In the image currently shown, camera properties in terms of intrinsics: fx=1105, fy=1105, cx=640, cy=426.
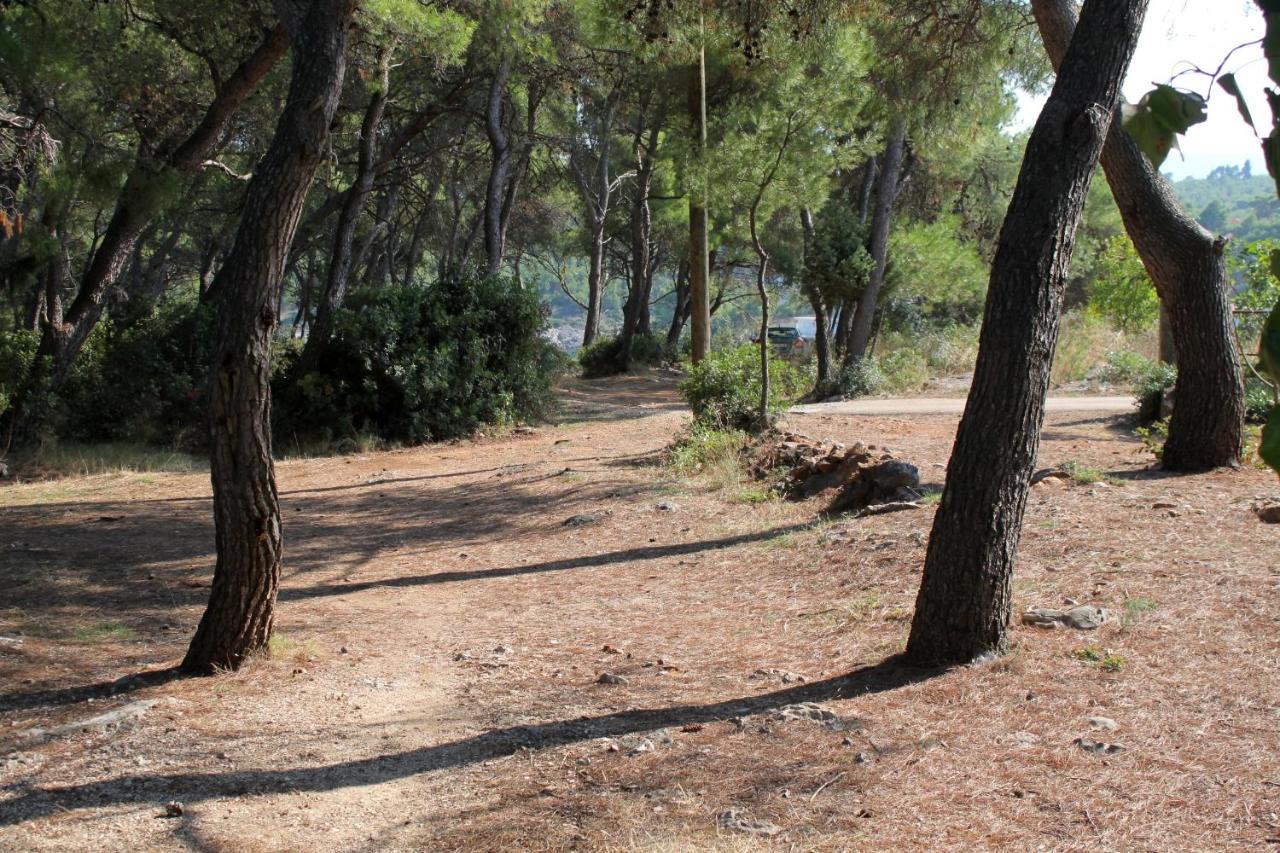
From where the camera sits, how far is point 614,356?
3056 cm

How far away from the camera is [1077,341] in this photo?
20.9 meters

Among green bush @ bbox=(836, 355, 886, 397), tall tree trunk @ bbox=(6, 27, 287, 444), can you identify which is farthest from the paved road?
tall tree trunk @ bbox=(6, 27, 287, 444)

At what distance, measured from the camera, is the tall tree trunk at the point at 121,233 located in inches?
436

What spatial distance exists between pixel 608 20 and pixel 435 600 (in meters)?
6.80

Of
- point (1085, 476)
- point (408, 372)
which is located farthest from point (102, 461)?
point (1085, 476)

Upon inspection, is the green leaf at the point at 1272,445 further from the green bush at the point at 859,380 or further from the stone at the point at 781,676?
the green bush at the point at 859,380

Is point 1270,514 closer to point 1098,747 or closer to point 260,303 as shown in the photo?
point 1098,747

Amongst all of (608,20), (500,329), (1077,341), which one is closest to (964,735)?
(608,20)

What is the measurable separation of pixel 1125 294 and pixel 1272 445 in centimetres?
2324

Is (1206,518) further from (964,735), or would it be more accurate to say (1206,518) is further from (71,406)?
(71,406)

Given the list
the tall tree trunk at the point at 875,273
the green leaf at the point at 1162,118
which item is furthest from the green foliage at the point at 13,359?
the green leaf at the point at 1162,118

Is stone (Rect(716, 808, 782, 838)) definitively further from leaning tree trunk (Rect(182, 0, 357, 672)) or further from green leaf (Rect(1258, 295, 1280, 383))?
green leaf (Rect(1258, 295, 1280, 383))

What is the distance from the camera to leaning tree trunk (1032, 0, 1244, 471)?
820cm

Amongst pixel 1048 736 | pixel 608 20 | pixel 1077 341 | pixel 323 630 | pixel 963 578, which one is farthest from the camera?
pixel 1077 341
